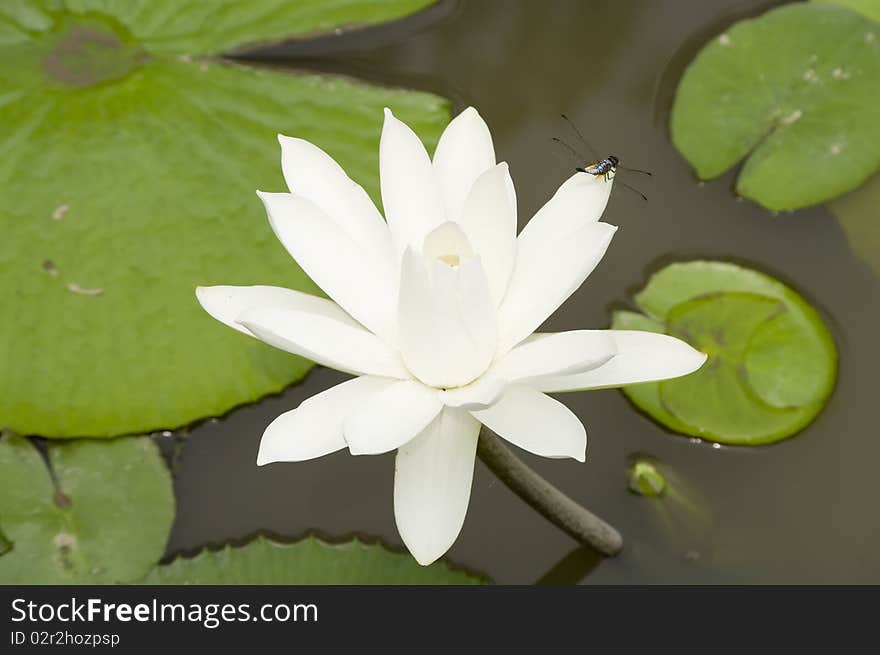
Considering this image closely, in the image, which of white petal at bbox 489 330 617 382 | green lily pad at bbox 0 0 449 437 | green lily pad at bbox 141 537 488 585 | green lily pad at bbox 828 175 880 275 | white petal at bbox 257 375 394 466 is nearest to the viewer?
white petal at bbox 489 330 617 382

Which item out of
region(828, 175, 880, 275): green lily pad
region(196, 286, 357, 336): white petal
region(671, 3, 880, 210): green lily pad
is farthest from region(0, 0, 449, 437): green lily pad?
region(828, 175, 880, 275): green lily pad

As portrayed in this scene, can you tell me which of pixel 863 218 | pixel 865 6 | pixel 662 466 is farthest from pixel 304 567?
pixel 865 6

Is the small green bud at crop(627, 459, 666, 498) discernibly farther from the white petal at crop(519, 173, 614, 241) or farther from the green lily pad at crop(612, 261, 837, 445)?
the white petal at crop(519, 173, 614, 241)
